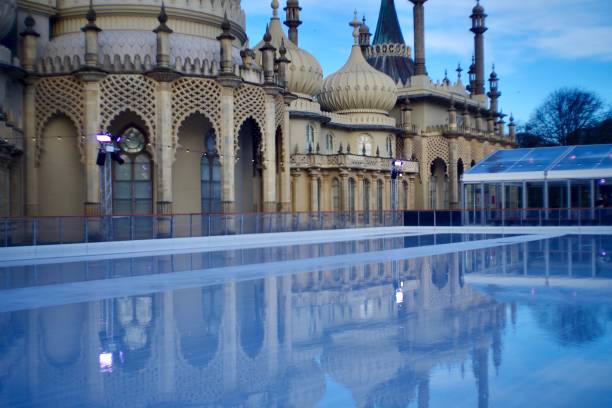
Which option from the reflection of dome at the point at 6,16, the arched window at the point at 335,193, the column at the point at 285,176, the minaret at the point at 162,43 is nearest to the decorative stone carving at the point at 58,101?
the reflection of dome at the point at 6,16

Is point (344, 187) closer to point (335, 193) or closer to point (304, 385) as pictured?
point (335, 193)

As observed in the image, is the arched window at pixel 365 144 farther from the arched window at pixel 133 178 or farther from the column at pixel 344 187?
the arched window at pixel 133 178

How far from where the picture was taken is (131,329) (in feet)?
30.8

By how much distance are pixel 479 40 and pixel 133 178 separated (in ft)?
144

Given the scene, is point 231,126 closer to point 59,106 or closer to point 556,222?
point 59,106

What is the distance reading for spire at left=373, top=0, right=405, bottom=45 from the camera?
65.5 m

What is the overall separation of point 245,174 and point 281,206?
2308mm

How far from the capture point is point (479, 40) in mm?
64812

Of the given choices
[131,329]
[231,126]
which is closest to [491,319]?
[131,329]

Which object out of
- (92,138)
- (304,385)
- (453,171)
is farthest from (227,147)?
(453,171)

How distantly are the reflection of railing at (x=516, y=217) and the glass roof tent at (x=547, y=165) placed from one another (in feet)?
6.27

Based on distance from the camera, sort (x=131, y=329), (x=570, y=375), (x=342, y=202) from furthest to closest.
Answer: (x=342, y=202)
(x=131, y=329)
(x=570, y=375)

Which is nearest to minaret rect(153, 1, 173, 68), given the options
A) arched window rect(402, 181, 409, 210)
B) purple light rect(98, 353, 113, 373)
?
purple light rect(98, 353, 113, 373)

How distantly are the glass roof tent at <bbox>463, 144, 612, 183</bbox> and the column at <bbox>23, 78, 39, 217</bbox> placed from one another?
2389 cm
